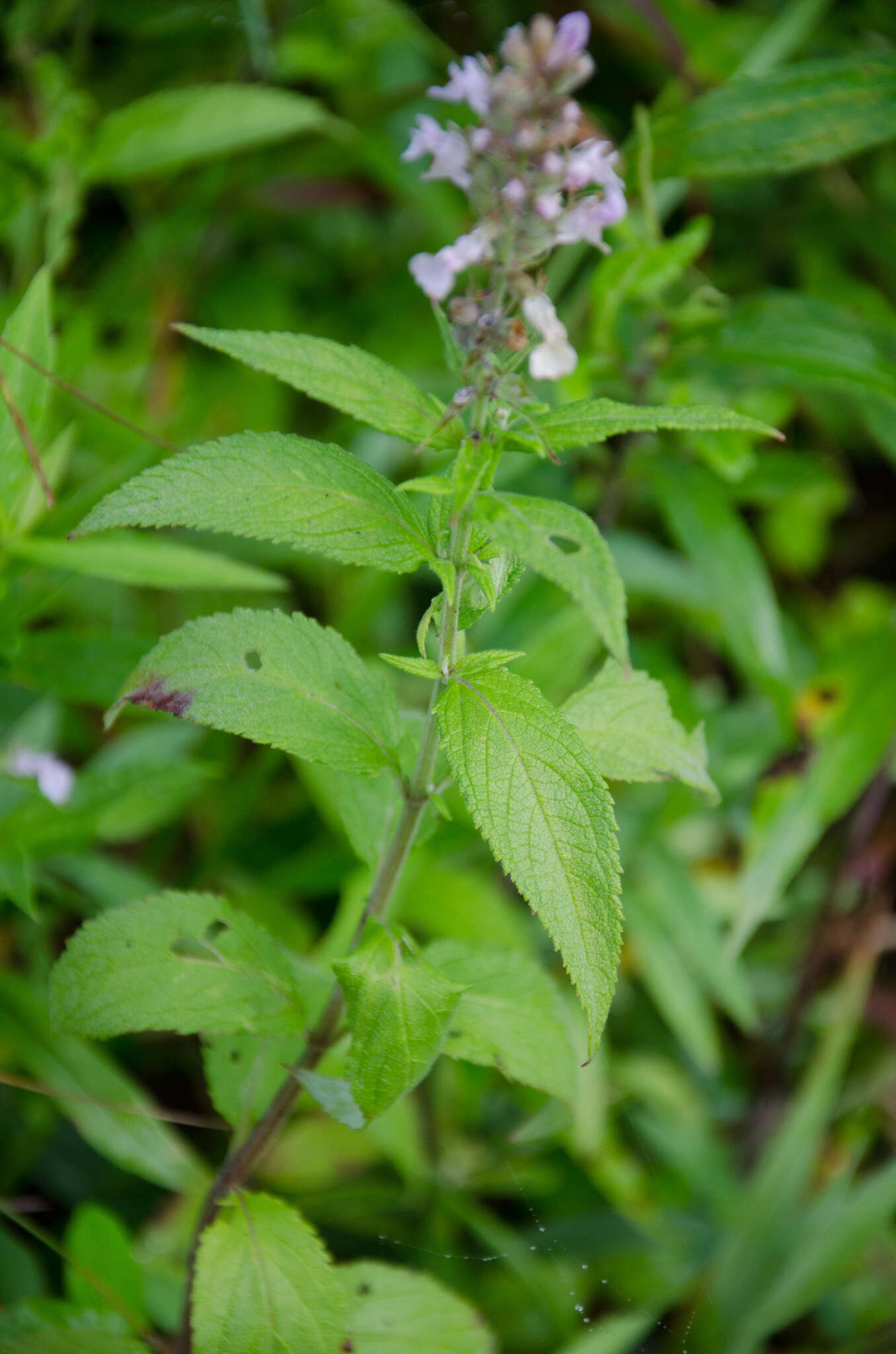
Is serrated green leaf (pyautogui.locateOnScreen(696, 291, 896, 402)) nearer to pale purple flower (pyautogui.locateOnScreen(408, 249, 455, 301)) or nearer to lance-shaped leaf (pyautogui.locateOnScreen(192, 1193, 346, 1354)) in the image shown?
pale purple flower (pyautogui.locateOnScreen(408, 249, 455, 301))

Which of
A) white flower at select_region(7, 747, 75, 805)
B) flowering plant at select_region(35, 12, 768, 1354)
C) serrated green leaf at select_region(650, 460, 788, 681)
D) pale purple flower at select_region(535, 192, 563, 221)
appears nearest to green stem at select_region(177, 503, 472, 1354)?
flowering plant at select_region(35, 12, 768, 1354)

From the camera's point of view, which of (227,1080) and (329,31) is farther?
(329,31)

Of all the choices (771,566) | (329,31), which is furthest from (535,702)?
(329,31)

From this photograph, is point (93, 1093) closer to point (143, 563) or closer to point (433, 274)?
point (143, 563)

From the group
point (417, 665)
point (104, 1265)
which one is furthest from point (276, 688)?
point (104, 1265)

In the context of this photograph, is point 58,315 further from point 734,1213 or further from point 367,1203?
point 734,1213

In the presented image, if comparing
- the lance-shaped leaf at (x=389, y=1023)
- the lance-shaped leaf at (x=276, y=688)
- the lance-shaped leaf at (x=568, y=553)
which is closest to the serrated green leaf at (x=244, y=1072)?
the lance-shaped leaf at (x=389, y=1023)
